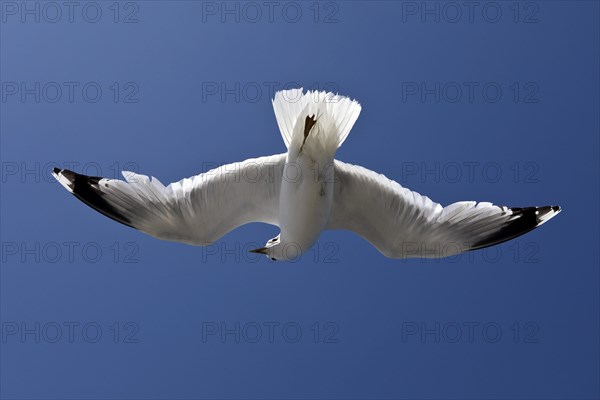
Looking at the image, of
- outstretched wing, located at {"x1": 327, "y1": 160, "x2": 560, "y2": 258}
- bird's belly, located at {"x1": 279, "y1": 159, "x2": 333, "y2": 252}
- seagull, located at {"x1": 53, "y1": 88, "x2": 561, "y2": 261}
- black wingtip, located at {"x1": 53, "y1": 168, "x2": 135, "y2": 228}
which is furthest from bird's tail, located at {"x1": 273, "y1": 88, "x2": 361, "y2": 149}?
black wingtip, located at {"x1": 53, "y1": 168, "x2": 135, "y2": 228}

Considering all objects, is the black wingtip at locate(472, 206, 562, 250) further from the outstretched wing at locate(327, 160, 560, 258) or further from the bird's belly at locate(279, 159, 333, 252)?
the bird's belly at locate(279, 159, 333, 252)

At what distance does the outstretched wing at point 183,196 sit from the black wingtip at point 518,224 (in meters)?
1.52

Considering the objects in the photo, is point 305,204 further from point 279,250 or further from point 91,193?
point 91,193

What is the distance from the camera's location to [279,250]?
6.27 metres

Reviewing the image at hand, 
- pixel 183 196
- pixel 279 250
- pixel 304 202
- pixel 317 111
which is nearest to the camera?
pixel 317 111

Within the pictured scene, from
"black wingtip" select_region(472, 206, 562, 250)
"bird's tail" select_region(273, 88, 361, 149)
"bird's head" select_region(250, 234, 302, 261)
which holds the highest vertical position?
"bird's tail" select_region(273, 88, 361, 149)

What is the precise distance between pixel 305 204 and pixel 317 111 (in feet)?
2.21

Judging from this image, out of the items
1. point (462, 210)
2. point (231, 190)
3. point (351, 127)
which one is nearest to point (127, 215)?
point (231, 190)

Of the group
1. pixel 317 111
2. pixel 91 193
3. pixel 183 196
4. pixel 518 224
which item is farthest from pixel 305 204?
pixel 518 224

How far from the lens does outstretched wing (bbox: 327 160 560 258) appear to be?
615 cm

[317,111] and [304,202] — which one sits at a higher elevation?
[317,111]

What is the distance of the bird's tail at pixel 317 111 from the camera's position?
552 centimetres

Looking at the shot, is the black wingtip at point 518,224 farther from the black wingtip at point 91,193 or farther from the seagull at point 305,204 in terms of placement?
the black wingtip at point 91,193

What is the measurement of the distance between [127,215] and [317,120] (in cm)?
152
